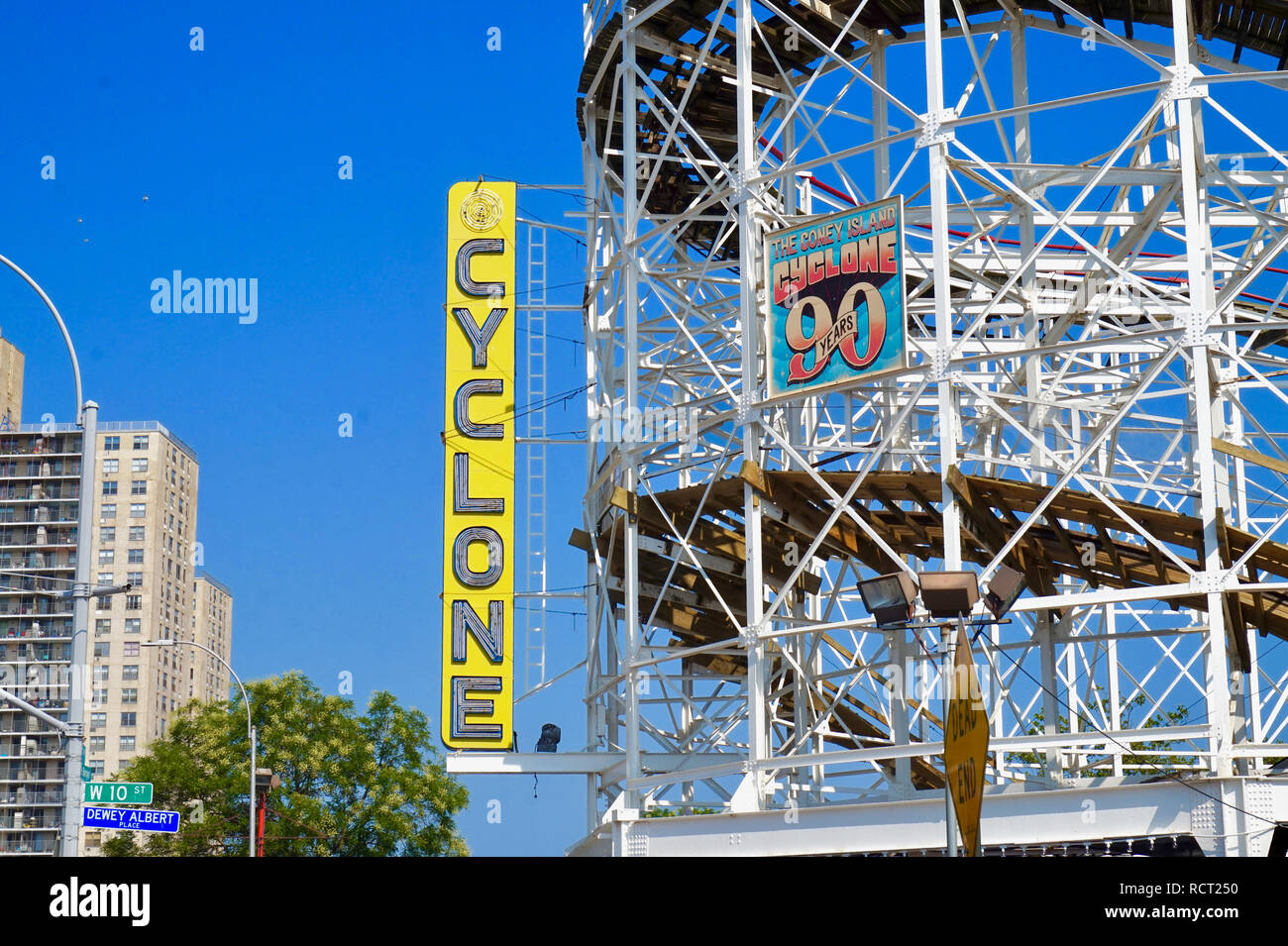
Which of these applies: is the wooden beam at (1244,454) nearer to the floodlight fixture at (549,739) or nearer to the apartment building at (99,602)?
the floodlight fixture at (549,739)

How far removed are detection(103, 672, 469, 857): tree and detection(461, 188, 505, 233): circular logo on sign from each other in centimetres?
2995

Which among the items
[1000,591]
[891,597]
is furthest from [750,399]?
[891,597]

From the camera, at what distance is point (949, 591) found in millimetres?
16078

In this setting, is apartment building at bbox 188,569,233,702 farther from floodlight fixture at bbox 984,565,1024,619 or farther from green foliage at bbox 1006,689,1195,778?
floodlight fixture at bbox 984,565,1024,619

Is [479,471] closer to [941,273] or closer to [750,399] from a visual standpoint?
[750,399]

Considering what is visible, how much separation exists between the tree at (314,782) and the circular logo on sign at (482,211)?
29946 millimetres

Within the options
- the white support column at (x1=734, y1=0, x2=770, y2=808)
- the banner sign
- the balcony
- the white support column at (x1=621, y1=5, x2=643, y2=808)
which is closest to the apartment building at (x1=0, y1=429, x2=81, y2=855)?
the balcony

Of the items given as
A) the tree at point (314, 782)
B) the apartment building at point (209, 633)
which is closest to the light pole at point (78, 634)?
the tree at point (314, 782)

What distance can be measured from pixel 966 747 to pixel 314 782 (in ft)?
171

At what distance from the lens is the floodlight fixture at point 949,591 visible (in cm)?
1603

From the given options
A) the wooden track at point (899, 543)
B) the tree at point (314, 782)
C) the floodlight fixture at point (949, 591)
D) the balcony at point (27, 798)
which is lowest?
the balcony at point (27, 798)
